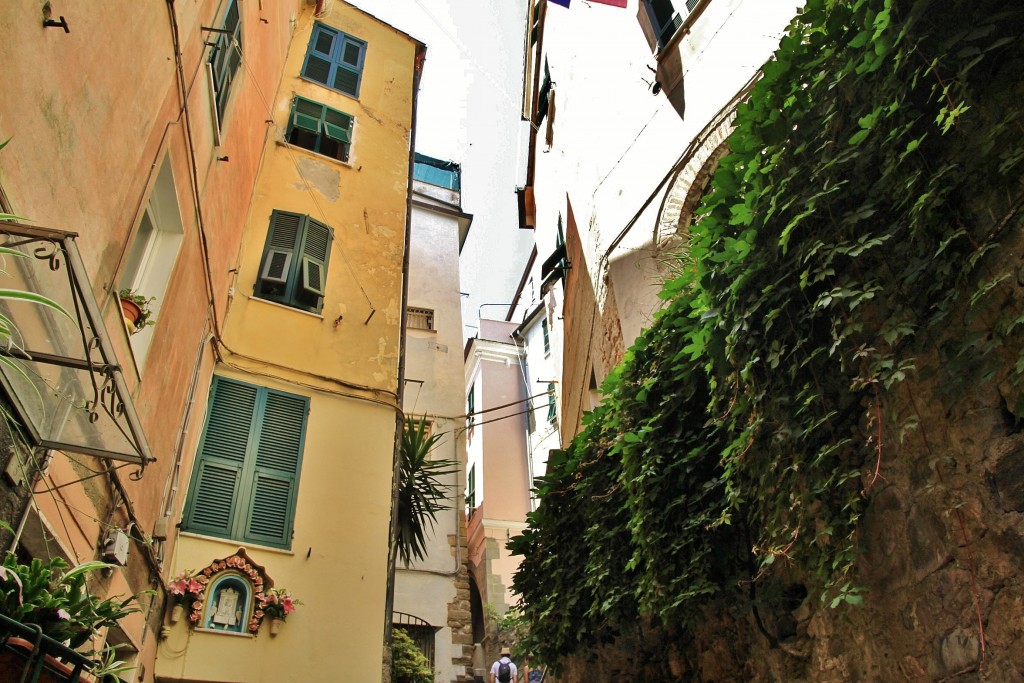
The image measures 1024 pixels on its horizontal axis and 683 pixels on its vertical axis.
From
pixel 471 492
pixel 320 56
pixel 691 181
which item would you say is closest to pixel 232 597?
pixel 691 181

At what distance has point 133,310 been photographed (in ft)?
17.2

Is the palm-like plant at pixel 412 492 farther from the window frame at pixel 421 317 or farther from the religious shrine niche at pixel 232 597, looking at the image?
the window frame at pixel 421 317

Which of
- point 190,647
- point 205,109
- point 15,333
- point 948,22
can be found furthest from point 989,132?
point 190,647

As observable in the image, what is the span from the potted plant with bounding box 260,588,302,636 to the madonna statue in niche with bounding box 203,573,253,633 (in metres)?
0.14

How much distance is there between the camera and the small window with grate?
1709 cm

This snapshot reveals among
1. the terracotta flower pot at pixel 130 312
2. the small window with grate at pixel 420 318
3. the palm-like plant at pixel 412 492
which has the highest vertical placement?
the small window with grate at pixel 420 318

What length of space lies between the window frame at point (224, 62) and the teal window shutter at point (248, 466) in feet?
9.03

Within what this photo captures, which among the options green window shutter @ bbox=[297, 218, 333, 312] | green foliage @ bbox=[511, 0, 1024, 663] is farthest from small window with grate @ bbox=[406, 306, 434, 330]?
green foliage @ bbox=[511, 0, 1024, 663]

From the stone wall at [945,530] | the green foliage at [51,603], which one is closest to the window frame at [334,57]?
the green foliage at [51,603]

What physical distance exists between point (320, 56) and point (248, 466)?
7.49m

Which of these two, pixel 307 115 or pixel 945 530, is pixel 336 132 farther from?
pixel 945 530

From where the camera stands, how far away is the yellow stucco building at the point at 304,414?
710cm

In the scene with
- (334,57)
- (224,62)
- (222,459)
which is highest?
(334,57)

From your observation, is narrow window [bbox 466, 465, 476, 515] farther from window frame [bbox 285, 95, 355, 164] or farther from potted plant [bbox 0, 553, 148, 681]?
potted plant [bbox 0, 553, 148, 681]
